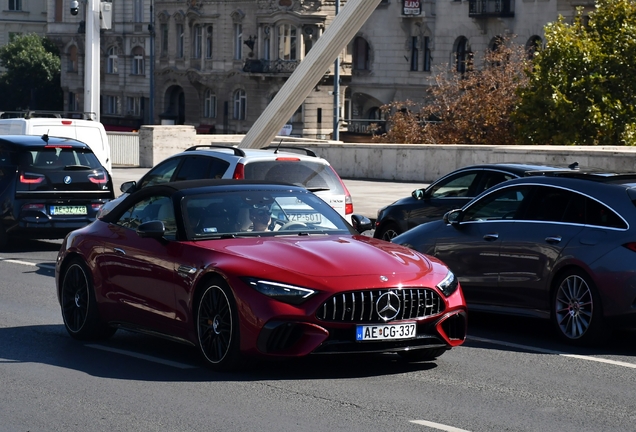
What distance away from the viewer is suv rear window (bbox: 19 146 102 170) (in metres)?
17.6

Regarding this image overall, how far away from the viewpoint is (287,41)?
7775 cm

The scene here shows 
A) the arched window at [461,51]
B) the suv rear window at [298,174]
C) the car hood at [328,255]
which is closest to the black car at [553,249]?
the car hood at [328,255]

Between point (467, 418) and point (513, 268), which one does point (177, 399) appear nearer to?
point (467, 418)

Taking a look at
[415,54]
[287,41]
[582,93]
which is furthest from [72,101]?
[582,93]

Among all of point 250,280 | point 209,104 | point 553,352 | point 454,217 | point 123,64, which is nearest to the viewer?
point 250,280

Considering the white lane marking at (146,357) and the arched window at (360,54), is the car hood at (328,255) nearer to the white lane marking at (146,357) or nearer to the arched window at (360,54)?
the white lane marking at (146,357)

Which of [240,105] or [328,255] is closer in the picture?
[328,255]

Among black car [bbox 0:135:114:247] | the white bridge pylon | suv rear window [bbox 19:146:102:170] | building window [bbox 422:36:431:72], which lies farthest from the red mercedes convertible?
Result: building window [bbox 422:36:431:72]

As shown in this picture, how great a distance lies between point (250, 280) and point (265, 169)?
20.3 feet

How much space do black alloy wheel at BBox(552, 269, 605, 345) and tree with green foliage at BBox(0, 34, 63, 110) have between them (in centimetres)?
9063

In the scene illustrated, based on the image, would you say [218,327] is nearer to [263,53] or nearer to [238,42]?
[263,53]

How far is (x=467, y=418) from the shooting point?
7.46m

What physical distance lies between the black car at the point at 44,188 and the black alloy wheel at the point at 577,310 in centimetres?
905

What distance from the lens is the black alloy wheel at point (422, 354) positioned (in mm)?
9140
